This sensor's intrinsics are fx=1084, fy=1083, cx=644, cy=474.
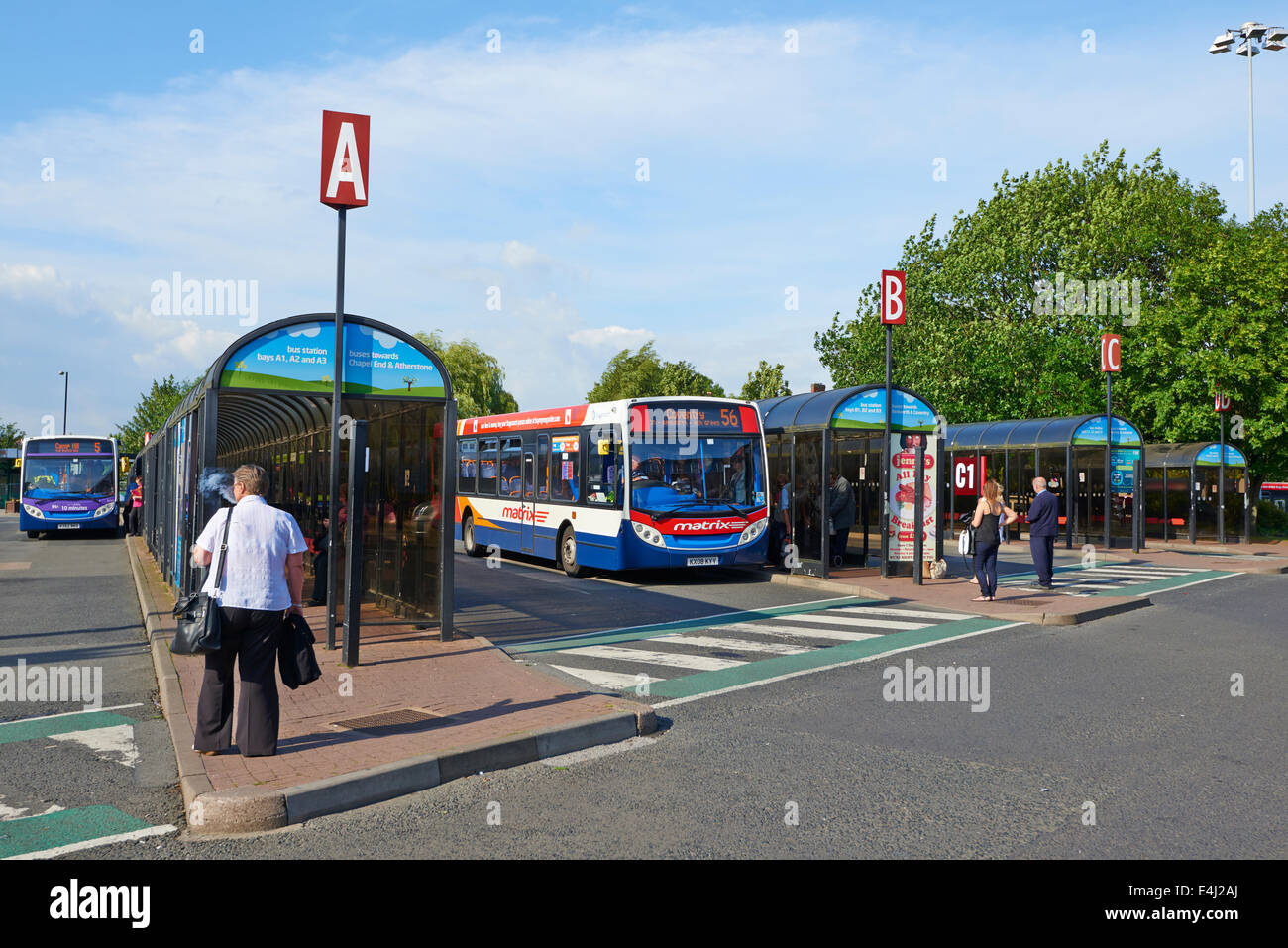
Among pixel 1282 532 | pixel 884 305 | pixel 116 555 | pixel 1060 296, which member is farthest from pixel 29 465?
pixel 1282 532

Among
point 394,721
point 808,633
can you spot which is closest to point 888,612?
point 808,633

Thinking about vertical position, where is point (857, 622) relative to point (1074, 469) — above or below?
below

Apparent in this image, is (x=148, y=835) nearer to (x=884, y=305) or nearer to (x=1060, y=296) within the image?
(x=884, y=305)

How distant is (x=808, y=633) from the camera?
12.0 m

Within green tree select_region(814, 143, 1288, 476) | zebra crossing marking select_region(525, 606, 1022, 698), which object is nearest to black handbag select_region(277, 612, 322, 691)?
zebra crossing marking select_region(525, 606, 1022, 698)

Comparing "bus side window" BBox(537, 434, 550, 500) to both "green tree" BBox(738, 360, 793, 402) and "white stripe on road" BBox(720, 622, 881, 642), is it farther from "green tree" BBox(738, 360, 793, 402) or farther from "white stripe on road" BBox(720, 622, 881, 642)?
"green tree" BBox(738, 360, 793, 402)

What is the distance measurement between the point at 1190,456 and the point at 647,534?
19852mm

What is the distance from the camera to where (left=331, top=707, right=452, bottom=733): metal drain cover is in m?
7.06

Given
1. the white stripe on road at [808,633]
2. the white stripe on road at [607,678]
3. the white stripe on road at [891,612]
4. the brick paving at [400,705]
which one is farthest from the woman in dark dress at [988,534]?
the brick paving at [400,705]

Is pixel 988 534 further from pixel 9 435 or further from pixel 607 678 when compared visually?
pixel 9 435

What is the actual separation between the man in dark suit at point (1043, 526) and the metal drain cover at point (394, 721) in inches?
399

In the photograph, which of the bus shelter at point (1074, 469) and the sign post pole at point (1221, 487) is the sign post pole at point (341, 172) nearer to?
the bus shelter at point (1074, 469)

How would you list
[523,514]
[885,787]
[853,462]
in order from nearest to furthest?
[885,787]
[523,514]
[853,462]

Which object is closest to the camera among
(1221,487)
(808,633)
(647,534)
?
(808,633)
